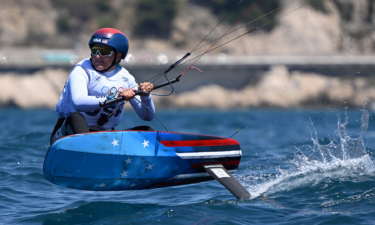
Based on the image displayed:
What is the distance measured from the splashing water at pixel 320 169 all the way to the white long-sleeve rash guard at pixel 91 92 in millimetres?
1581

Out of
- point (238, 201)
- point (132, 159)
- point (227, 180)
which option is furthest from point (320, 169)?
point (132, 159)

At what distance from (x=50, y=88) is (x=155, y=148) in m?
35.0

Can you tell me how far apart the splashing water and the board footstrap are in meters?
0.32

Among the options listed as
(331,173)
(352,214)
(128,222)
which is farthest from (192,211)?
(331,173)

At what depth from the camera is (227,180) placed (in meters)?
4.42

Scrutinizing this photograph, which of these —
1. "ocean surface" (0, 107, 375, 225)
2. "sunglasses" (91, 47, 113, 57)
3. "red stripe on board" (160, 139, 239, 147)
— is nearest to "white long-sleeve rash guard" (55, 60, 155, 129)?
"sunglasses" (91, 47, 113, 57)

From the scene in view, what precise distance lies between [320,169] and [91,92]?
291 centimetres

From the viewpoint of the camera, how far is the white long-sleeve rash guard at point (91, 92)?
4.30m

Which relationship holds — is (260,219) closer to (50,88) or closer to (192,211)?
(192,211)

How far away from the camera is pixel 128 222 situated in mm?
3914

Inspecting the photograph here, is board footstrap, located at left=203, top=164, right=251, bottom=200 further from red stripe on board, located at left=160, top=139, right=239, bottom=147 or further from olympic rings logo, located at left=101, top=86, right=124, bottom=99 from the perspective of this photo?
olympic rings logo, located at left=101, top=86, right=124, bottom=99

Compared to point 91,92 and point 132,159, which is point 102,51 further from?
point 132,159

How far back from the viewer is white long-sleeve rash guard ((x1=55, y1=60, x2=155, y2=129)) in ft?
14.1

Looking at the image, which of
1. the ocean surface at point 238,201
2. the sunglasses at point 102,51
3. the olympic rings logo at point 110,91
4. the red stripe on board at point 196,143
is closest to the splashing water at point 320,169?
the ocean surface at point 238,201
